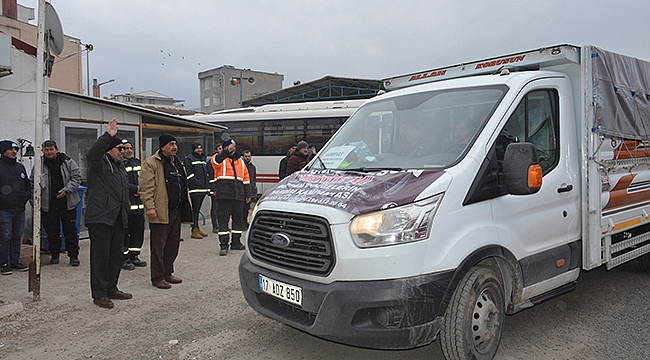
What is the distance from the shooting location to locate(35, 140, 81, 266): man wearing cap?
22.2 feet

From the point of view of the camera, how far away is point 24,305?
17.0 feet

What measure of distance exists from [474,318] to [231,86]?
47777 mm

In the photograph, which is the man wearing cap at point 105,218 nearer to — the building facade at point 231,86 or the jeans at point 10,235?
the jeans at point 10,235

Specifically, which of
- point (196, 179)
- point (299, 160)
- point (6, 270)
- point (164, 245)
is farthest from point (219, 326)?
point (196, 179)

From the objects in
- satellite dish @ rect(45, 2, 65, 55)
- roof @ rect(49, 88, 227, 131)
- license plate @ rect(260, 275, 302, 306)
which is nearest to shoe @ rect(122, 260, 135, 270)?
satellite dish @ rect(45, 2, 65, 55)

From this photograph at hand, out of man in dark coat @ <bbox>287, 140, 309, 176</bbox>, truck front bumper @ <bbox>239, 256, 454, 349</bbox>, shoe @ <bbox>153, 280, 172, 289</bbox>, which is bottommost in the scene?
shoe @ <bbox>153, 280, 172, 289</bbox>

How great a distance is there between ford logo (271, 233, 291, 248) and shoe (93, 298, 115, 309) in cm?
263

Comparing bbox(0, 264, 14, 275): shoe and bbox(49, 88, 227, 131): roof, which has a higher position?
bbox(49, 88, 227, 131): roof

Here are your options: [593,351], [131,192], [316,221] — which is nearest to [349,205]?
[316,221]

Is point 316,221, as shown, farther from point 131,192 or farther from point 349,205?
point 131,192

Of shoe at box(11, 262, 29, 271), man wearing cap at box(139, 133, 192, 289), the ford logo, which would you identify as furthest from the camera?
Answer: shoe at box(11, 262, 29, 271)

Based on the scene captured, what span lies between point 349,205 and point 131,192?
4.73m

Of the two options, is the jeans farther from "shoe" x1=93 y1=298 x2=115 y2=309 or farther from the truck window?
the truck window

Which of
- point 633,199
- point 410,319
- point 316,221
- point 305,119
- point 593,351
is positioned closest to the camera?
point 410,319
